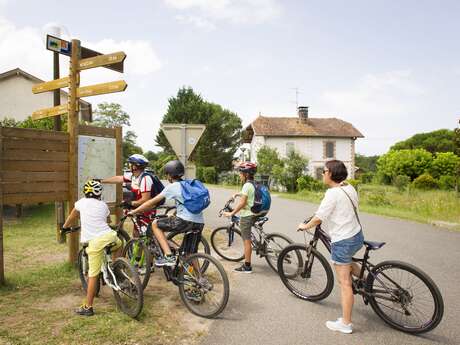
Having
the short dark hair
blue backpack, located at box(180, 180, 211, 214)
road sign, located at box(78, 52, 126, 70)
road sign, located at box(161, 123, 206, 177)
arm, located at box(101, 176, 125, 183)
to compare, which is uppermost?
road sign, located at box(78, 52, 126, 70)

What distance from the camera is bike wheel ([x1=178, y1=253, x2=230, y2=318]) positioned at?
4.05 m

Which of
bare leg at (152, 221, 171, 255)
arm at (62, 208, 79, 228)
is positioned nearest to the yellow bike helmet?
arm at (62, 208, 79, 228)

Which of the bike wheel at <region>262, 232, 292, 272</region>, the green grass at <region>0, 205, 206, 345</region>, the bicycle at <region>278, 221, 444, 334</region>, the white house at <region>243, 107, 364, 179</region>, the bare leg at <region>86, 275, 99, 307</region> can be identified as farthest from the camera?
the white house at <region>243, 107, 364, 179</region>

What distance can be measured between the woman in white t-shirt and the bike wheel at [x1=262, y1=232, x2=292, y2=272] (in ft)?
6.33

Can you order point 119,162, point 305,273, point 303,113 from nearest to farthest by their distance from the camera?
point 305,273
point 119,162
point 303,113

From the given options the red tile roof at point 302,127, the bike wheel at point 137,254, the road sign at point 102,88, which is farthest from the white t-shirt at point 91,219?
the red tile roof at point 302,127

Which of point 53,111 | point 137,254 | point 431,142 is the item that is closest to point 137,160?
point 137,254

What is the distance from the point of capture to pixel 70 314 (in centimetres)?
403

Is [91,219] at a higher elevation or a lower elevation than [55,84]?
lower

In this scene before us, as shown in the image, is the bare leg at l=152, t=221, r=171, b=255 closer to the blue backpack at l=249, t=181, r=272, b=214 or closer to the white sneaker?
the blue backpack at l=249, t=181, r=272, b=214

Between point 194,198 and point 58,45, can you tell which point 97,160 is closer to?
point 58,45

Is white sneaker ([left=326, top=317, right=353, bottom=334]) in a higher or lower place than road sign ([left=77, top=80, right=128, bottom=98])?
lower

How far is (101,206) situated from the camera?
411 centimetres

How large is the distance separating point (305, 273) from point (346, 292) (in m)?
1.00
